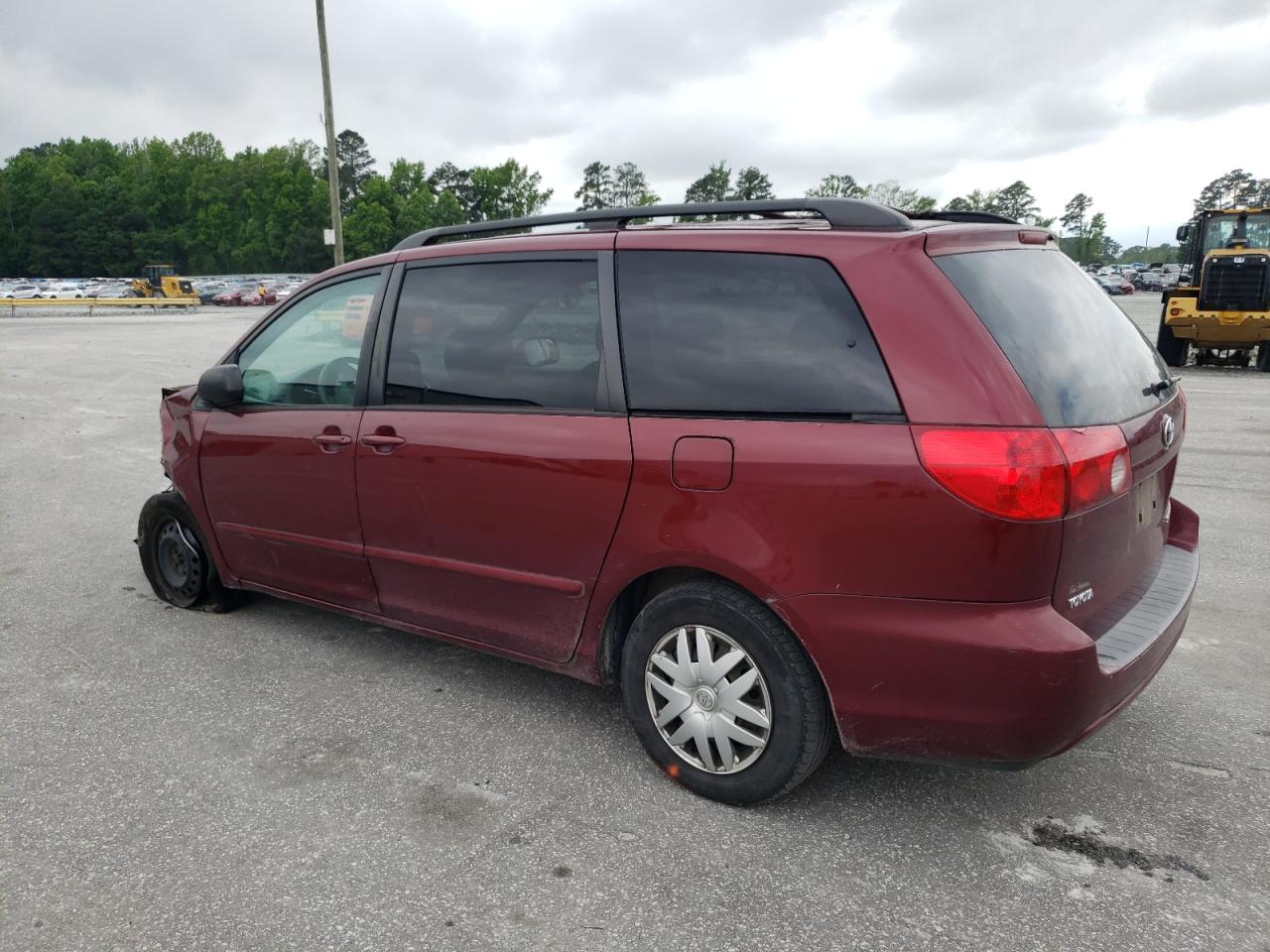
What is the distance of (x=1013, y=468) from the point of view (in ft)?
7.73

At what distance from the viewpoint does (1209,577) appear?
4941mm

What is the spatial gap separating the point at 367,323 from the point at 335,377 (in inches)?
10.2

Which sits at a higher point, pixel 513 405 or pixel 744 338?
pixel 744 338

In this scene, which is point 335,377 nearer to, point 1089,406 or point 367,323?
point 367,323

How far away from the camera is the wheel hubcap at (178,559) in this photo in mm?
4590

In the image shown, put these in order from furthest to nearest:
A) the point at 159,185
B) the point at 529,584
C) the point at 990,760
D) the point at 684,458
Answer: the point at 159,185 → the point at 529,584 → the point at 684,458 → the point at 990,760

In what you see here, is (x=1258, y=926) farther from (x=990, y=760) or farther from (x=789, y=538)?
(x=789, y=538)

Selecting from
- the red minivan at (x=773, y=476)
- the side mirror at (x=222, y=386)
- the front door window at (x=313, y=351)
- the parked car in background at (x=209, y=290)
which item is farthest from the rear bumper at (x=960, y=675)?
the parked car in background at (x=209, y=290)

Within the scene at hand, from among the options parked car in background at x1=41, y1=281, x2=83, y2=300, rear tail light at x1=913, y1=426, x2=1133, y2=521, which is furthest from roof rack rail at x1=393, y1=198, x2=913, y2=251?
parked car in background at x1=41, y1=281, x2=83, y2=300

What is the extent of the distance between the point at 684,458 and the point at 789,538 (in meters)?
0.39

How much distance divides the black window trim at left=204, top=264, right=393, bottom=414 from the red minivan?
0.8 inches

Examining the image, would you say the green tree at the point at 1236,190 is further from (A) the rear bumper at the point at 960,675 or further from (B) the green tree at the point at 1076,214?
(A) the rear bumper at the point at 960,675

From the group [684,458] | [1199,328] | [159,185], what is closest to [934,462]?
[684,458]

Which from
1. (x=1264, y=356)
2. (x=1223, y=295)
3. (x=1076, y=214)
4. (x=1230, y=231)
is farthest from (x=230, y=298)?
(x=1076, y=214)
